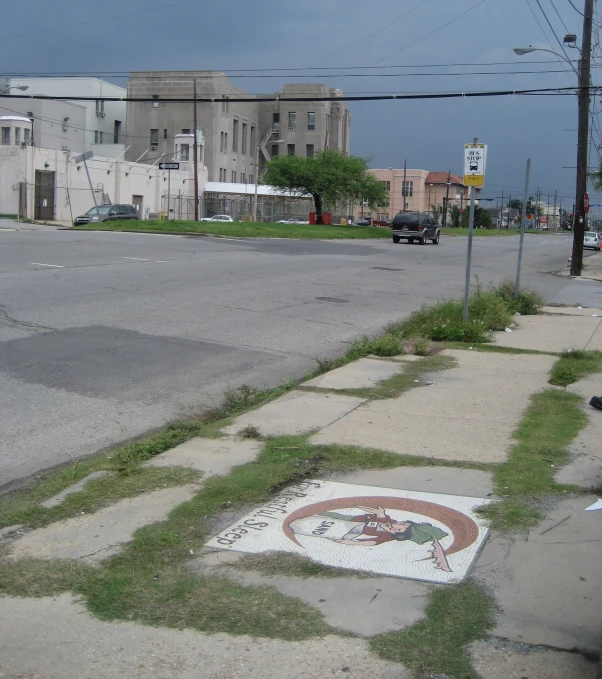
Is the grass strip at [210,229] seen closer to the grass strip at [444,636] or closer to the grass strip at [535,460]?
the grass strip at [535,460]

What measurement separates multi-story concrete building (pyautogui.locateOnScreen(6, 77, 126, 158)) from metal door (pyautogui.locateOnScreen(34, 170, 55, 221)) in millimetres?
29082

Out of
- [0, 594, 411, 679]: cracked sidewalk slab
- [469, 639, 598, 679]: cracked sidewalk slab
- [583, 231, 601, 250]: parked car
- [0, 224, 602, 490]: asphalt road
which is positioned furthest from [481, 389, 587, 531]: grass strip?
[583, 231, 601, 250]: parked car

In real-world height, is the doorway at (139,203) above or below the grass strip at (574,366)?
above

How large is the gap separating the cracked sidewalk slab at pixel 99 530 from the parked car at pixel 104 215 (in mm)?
40669

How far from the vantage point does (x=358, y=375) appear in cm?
976

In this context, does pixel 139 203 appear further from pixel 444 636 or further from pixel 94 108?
pixel 444 636

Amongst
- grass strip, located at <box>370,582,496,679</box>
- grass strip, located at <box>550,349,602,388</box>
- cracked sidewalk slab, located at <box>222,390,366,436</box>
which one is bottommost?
cracked sidewalk slab, located at <box>222,390,366,436</box>

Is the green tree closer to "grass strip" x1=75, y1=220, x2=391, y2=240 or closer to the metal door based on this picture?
"grass strip" x1=75, y1=220, x2=391, y2=240

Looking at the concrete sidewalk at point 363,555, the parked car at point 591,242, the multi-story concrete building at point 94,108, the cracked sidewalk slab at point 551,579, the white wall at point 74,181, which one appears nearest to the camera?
the concrete sidewalk at point 363,555

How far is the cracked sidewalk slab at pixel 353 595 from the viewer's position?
3.93m

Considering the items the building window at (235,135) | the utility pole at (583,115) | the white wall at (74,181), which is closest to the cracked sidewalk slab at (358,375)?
the utility pole at (583,115)

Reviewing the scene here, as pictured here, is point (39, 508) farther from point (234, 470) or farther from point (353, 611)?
point (353, 611)

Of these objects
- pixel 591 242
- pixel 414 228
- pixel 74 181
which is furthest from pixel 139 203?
pixel 591 242

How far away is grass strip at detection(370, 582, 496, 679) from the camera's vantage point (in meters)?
3.53
